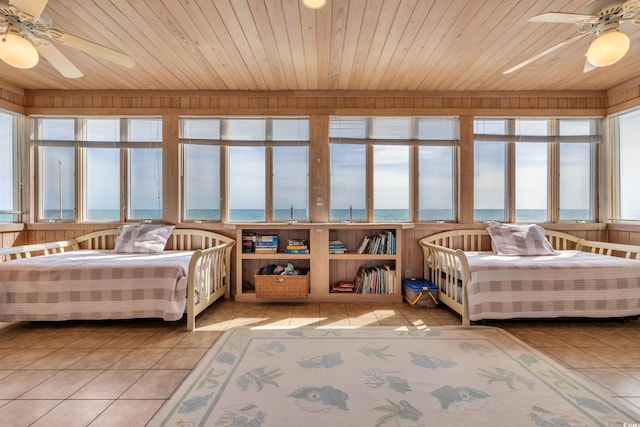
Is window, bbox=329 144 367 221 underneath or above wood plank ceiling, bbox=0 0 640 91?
underneath

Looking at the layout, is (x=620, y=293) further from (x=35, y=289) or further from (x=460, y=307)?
(x=35, y=289)

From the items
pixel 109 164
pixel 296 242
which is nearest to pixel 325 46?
pixel 296 242

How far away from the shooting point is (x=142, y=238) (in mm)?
3521

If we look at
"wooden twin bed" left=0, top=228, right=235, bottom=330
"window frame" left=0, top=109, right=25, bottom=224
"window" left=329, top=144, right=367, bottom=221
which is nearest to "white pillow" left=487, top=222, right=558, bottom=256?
"window" left=329, top=144, right=367, bottom=221

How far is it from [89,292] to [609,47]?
4.25 metres

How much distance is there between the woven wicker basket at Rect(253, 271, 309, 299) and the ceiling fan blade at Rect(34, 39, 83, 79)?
2.42 m

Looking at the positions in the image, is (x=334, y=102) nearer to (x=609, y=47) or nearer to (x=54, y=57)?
(x=609, y=47)

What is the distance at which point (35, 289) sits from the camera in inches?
103

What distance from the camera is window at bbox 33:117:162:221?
12.5 ft

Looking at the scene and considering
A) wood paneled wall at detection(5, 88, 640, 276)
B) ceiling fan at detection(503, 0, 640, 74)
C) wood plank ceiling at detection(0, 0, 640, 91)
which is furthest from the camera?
wood paneled wall at detection(5, 88, 640, 276)

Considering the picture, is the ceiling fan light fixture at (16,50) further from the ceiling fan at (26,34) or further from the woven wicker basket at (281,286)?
the woven wicker basket at (281,286)

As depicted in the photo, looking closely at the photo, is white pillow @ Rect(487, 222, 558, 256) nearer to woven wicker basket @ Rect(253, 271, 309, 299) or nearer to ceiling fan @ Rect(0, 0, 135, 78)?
woven wicker basket @ Rect(253, 271, 309, 299)

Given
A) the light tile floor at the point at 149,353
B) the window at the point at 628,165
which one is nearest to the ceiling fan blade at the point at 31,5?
the light tile floor at the point at 149,353

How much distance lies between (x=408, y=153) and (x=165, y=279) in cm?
303
